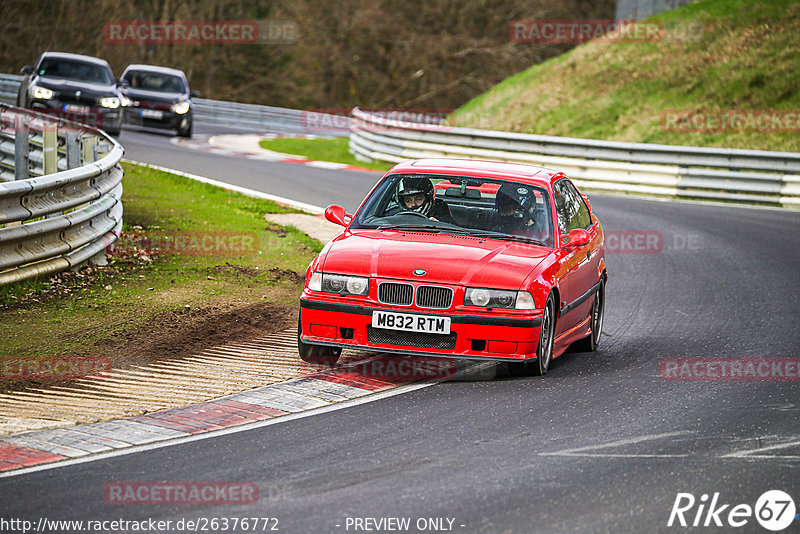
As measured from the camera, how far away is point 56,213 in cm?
1111

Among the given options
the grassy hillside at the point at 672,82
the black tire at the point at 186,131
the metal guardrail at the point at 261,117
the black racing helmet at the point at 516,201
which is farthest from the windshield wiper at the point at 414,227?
the metal guardrail at the point at 261,117

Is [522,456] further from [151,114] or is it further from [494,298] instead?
[151,114]

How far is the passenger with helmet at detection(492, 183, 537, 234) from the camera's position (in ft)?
28.6

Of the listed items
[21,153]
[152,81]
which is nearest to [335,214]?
[21,153]

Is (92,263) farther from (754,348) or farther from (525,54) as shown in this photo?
(525,54)

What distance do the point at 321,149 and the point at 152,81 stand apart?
16.3ft

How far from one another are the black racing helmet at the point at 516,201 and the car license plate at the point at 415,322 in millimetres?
1458

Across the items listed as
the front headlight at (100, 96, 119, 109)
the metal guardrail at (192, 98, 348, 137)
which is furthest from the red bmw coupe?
the metal guardrail at (192, 98, 348, 137)

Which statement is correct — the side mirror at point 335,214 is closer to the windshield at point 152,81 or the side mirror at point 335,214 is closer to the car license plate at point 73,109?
the car license plate at point 73,109

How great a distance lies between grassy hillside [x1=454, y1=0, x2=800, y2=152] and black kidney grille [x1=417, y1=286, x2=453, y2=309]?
72.1 feet

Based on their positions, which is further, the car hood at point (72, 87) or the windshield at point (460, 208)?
the car hood at point (72, 87)

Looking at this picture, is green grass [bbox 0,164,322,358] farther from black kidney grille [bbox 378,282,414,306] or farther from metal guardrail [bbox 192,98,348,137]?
metal guardrail [bbox 192,98,348,137]

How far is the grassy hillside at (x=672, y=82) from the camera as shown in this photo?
3027cm

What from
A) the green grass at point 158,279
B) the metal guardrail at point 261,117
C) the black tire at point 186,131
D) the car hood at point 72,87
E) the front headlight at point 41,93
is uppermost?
the car hood at point 72,87
